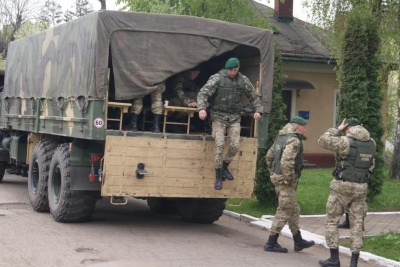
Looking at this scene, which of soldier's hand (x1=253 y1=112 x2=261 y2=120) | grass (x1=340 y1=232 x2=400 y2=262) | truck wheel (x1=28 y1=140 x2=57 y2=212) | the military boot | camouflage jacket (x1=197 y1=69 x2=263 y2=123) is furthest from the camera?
truck wheel (x1=28 y1=140 x2=57 y2=212)

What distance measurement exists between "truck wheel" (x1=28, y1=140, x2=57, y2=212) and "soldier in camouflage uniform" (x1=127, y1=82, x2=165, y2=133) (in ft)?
7.45

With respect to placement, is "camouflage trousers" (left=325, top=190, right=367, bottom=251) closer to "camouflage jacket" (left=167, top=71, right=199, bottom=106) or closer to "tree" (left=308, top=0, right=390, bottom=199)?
"camouflage jacket" (left=167, top=71, right=199, bottom=106)

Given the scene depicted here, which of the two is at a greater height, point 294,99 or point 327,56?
point 327,56

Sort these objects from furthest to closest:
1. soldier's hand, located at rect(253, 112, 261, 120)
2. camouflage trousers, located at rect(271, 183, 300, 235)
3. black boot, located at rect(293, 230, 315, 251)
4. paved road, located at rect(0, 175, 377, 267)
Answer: soldier's hand, located at rect(253, 112, 261, 120) → black boot, located at rect(293, 230, 315, 251) → camouflage trousers, located at rect(271, 183, 300, 235) → paved road, located at rect(0, 175, 377, 267)

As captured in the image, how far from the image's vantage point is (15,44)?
50.3ft

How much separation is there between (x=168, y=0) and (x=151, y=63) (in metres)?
9.08

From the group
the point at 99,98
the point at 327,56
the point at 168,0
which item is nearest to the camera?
the point at 99,98

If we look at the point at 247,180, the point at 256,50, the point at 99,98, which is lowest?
the point at 247,180

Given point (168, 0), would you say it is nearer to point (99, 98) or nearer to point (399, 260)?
point (99, 98)

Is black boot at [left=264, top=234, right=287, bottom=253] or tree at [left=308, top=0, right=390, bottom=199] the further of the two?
tree at [left=308, top=0, right=390, bottom=199]

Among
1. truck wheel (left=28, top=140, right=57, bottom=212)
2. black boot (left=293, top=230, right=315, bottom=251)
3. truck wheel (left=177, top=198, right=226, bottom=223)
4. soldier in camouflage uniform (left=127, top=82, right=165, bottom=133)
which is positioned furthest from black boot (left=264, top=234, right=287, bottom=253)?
truck wheel (left=28, top=140, right=57, bottom=212)

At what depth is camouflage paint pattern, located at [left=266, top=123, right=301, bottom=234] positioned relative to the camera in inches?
374

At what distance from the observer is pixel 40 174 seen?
40.0 feet

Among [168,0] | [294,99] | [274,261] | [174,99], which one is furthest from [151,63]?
[294,99]
